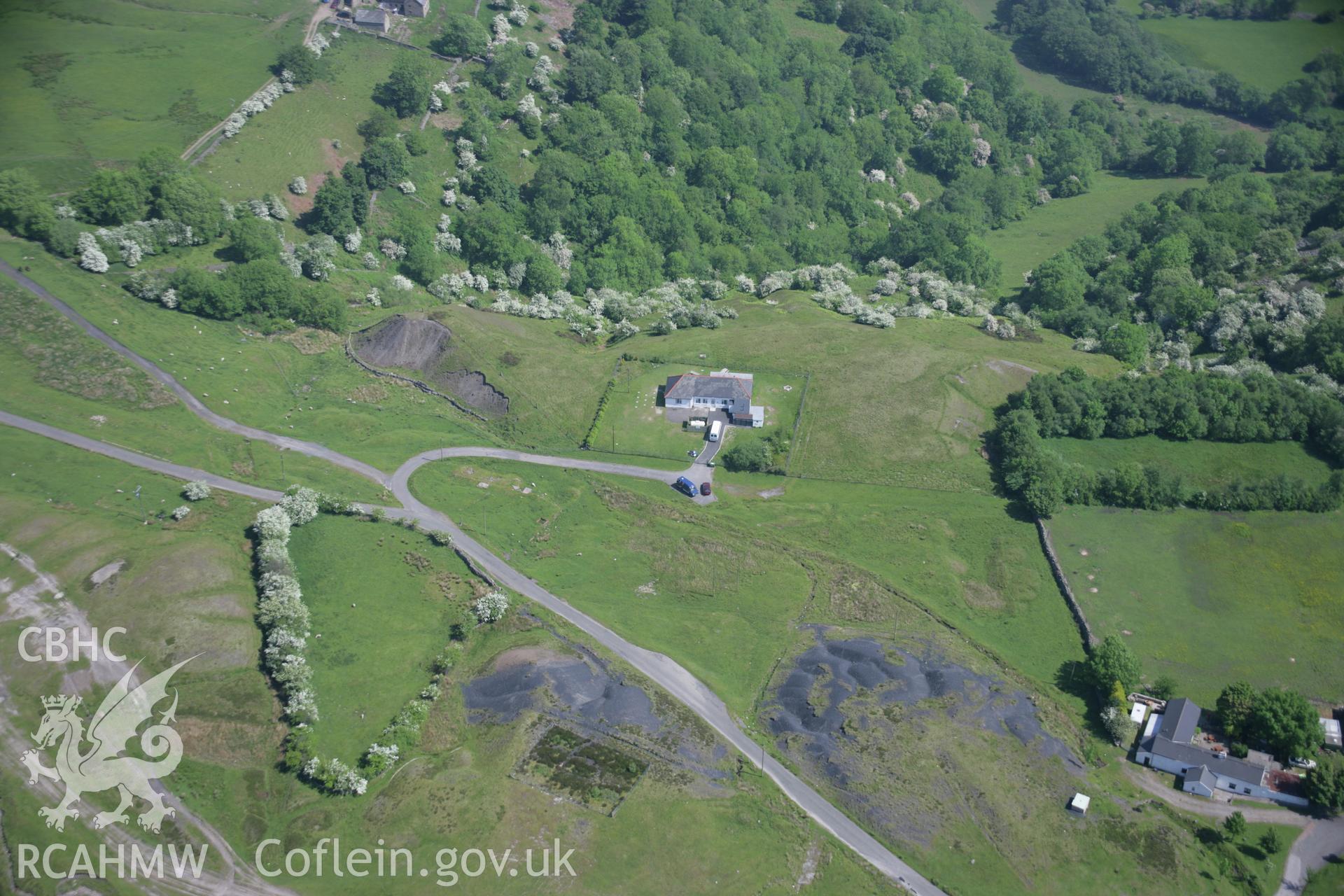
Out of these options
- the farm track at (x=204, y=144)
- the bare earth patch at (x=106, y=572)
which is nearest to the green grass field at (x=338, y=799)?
the bare earth patch at (x=106, y=572)

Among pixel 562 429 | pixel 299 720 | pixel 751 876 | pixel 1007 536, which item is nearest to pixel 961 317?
pixel 1007 536

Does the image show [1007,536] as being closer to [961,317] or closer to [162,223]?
[961,317]

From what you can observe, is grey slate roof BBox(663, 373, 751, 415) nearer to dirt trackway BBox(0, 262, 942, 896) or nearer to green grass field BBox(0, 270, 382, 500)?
dirt trackway BBox(0, 262, 942, 896)

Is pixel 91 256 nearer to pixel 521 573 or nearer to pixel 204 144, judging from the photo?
pixel 204 144

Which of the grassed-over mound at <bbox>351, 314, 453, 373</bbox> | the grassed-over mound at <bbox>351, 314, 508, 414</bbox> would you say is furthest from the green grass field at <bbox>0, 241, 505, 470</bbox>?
the grassed-over mound at <bbox>351, 314, 453, 373</bbox>

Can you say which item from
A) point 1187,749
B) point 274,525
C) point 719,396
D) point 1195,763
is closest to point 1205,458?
point 1187,749

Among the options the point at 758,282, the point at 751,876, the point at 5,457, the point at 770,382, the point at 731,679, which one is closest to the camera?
the point at 751,876

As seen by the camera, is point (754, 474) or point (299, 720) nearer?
point (299, 720)
